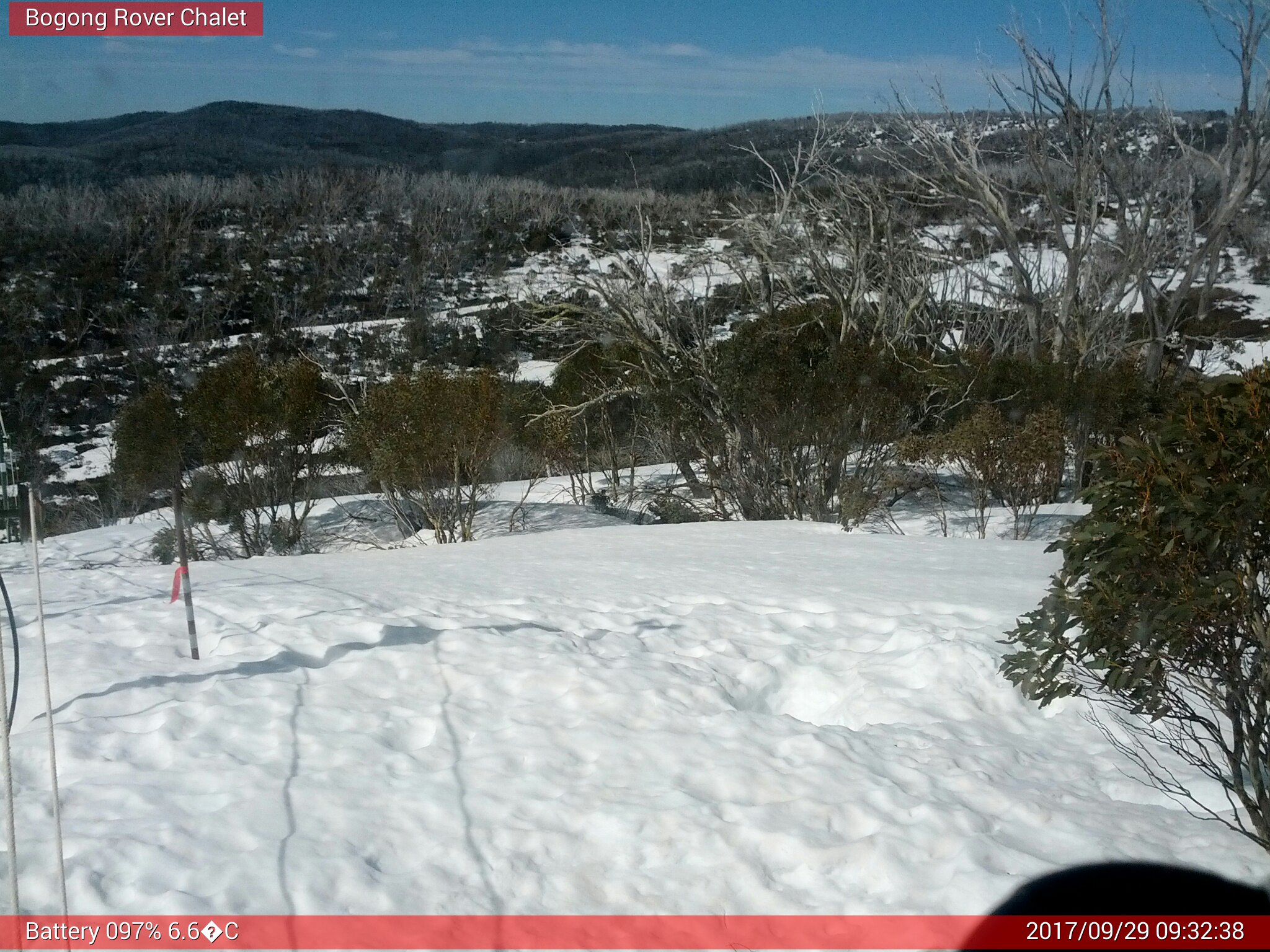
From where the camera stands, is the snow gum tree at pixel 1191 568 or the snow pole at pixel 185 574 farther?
the snow pole at pixel 185 574

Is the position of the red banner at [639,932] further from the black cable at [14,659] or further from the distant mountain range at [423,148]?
the distant mountain range at [423,148]

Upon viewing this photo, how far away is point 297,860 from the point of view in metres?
2.82

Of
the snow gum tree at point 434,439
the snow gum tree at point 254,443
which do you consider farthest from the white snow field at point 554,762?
the snow gum tree at point 254,443

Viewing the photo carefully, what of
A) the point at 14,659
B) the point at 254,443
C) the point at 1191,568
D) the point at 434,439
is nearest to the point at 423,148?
the point at 254,443

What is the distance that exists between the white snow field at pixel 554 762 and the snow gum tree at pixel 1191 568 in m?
0.48

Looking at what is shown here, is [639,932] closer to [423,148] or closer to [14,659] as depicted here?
[14,659]

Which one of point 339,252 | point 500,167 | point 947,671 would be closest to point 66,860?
point 947,671

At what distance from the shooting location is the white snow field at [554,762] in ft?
9.28

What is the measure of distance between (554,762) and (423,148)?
56270 mm

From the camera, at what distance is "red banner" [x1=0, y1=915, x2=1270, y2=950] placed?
2.46 m

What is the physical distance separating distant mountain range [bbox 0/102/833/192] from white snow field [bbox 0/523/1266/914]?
39.0 metres

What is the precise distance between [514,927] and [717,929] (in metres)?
0.57

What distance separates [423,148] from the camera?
5506 centimetres

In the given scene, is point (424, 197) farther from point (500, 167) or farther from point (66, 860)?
point (66, 860)
